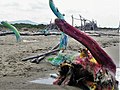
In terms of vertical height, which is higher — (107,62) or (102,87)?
(107,62)

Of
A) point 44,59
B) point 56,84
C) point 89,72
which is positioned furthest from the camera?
point 44,59

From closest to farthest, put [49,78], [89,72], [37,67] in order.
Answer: [89,72] < [49,78] < [37,67]

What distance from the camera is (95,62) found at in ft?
31.6

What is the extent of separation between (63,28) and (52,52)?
27.9 feet

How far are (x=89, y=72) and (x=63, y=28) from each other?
187 centimetres

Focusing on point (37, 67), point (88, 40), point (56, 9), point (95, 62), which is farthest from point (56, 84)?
point (56, 9)

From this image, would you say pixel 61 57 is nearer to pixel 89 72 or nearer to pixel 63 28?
pixel 89 72

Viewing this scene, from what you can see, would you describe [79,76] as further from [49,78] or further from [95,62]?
[49,78]

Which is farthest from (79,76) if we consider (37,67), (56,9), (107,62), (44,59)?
(56,9)

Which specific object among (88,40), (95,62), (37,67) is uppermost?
(88,40)

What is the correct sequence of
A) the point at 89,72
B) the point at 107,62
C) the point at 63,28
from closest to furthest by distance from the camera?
the point at 63,28 → the point at 107,62 → the point at 89,72

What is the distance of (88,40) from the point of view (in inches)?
347

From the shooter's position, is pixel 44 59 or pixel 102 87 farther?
pixel 44 59

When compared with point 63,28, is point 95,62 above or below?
below
